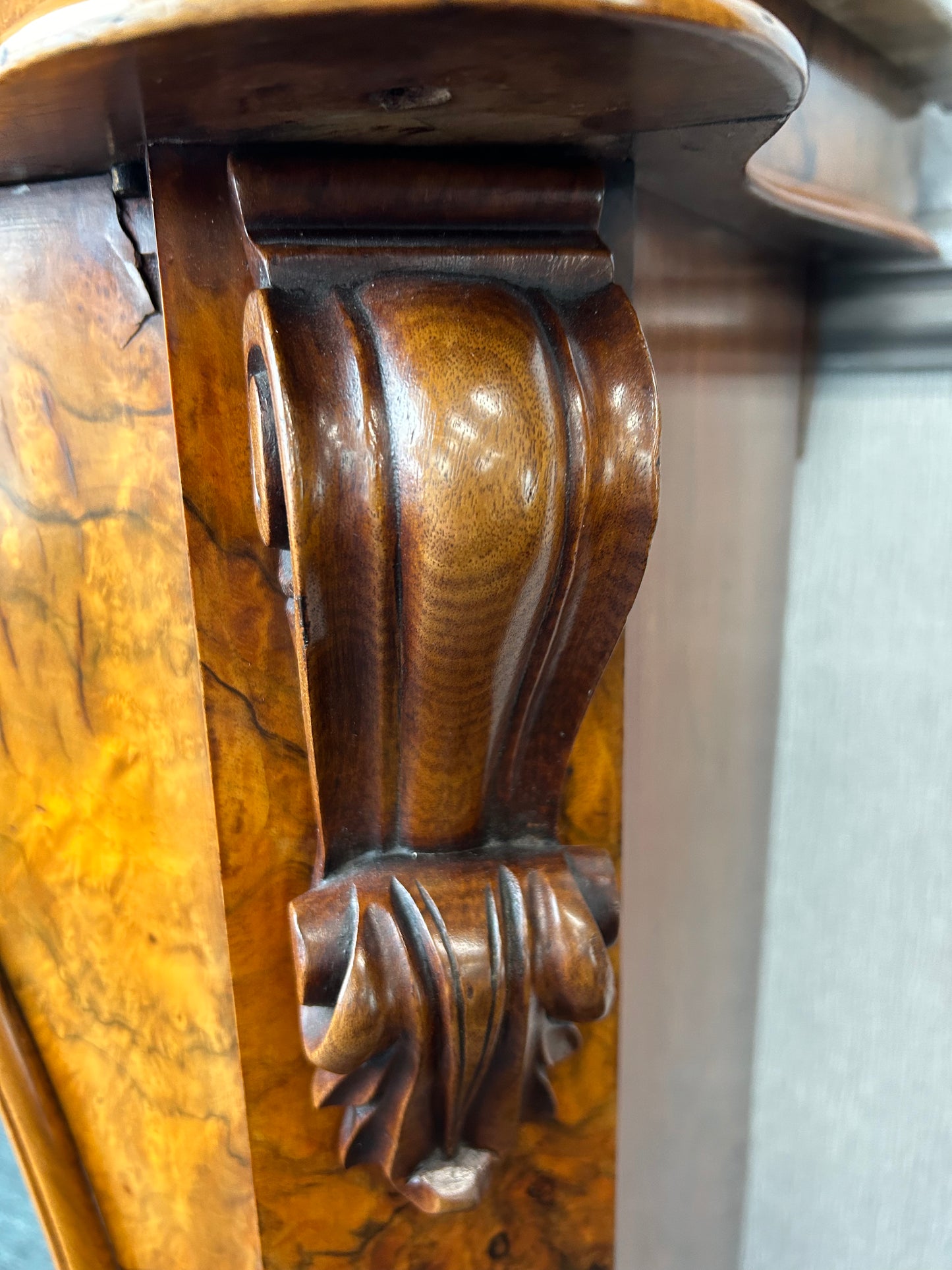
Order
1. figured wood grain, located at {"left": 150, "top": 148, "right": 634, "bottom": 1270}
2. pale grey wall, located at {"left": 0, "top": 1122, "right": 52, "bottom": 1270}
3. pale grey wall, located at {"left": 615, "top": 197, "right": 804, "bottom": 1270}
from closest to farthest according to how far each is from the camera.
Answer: figured wood grain, located at {"left": 150, "top": 148, "right": 634, "bottom": 1270}
pale grey wall, located at {"left": 615, "top": 197, "right": 804, "bottom": 1270}
pale grey wall, located at {"left": 0, "top": 1122, "right": 52, "bottom": 1270}

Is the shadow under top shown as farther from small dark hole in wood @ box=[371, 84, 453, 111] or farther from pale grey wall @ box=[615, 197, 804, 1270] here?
pale grey wall @ box=[615, 197, 804, 1270]

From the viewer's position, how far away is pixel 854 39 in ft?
1.52

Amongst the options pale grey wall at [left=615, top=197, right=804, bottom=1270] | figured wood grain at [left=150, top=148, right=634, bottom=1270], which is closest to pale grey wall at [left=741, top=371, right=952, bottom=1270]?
pale grey wall at [left=615, top=197, right=804, bottom=1270]

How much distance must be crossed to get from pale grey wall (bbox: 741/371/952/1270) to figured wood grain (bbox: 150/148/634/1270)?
1.18 feet

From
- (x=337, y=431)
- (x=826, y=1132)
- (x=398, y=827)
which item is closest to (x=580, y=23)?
(x=337, y=431)

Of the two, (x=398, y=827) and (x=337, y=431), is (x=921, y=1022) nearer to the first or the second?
(x=398, y=827)

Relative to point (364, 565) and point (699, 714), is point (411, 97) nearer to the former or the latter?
point (364, 565)

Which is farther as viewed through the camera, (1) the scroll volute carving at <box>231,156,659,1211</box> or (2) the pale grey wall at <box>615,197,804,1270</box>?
(2) the pale grey wall at <box>615,197,804,1270</box>

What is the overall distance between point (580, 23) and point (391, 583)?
0.16m

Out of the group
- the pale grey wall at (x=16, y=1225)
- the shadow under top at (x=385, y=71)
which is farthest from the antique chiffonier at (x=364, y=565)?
the pale grey wall at (x=16, y=1225)

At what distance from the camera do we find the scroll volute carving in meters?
0.29

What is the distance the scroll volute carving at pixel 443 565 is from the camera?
286 millimetres

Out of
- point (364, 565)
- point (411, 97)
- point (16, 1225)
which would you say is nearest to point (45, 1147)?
point (16, 1225)

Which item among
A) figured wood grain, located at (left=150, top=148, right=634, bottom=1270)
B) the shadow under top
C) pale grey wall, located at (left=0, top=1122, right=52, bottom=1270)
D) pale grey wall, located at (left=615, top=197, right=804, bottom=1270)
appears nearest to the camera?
the shadow under top
